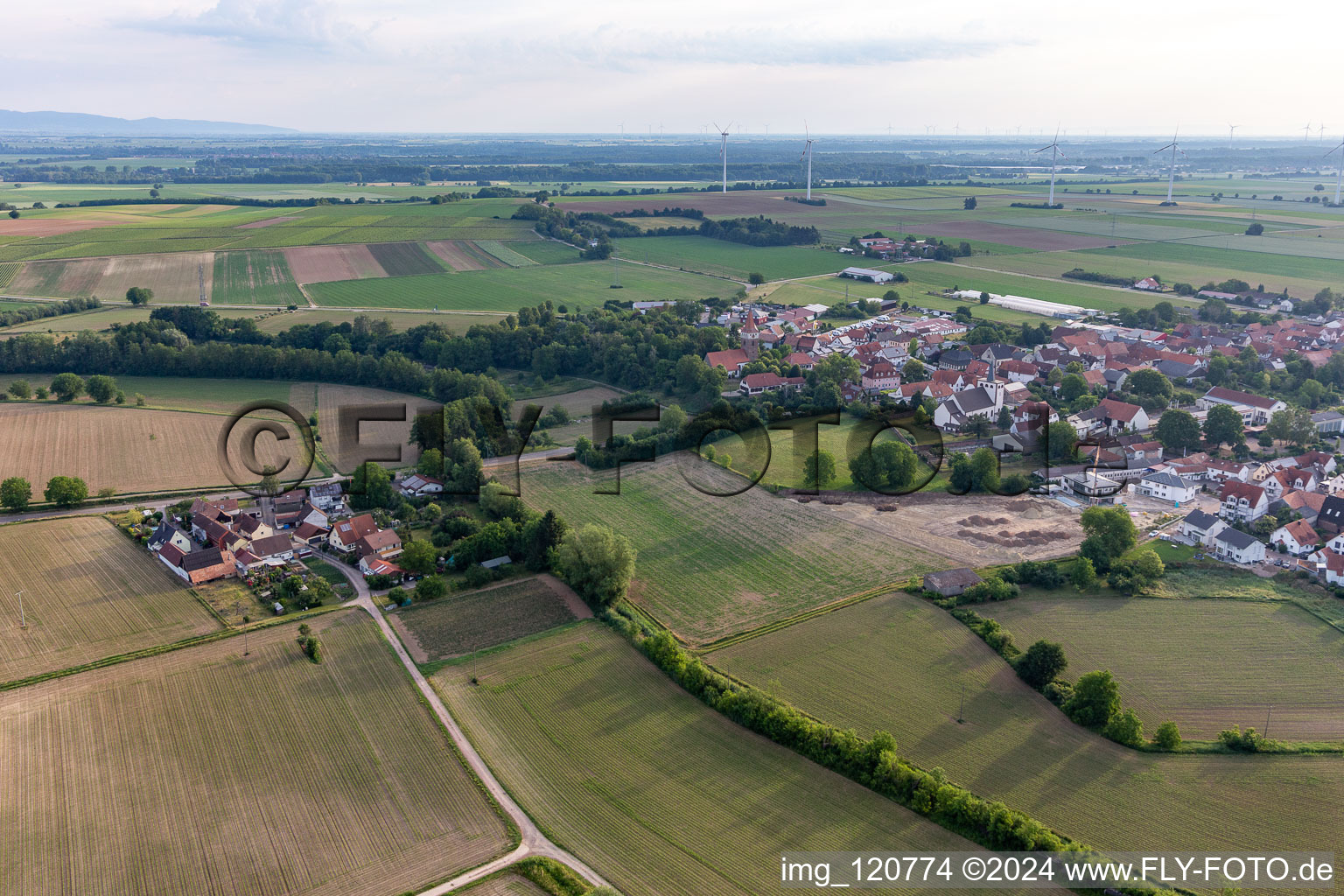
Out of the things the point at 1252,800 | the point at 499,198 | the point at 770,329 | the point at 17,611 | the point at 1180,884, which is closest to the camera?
the point at 1180,884

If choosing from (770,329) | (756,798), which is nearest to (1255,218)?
(770,329)

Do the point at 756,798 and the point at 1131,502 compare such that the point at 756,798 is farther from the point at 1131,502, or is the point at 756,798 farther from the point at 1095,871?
the point at 1131,502

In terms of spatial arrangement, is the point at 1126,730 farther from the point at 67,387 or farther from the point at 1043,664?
the point at 67,387

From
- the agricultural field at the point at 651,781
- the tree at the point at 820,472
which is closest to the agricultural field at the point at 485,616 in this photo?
the agricultural field at the point at 651,781

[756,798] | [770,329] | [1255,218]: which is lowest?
[756,798]

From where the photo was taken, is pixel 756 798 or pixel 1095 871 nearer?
pixel 1095 871

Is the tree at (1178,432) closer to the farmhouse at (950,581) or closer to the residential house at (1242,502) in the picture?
the residential house at (1242,502)

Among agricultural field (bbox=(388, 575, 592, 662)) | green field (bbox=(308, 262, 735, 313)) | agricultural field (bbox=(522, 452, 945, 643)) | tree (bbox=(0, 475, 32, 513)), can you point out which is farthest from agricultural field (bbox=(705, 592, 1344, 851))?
green field (bbox=(308, 262, 735, 313))

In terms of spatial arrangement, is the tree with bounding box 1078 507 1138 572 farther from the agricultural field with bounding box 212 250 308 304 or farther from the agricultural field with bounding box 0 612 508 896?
the agricultural field with bounding box 212 250 308 304
